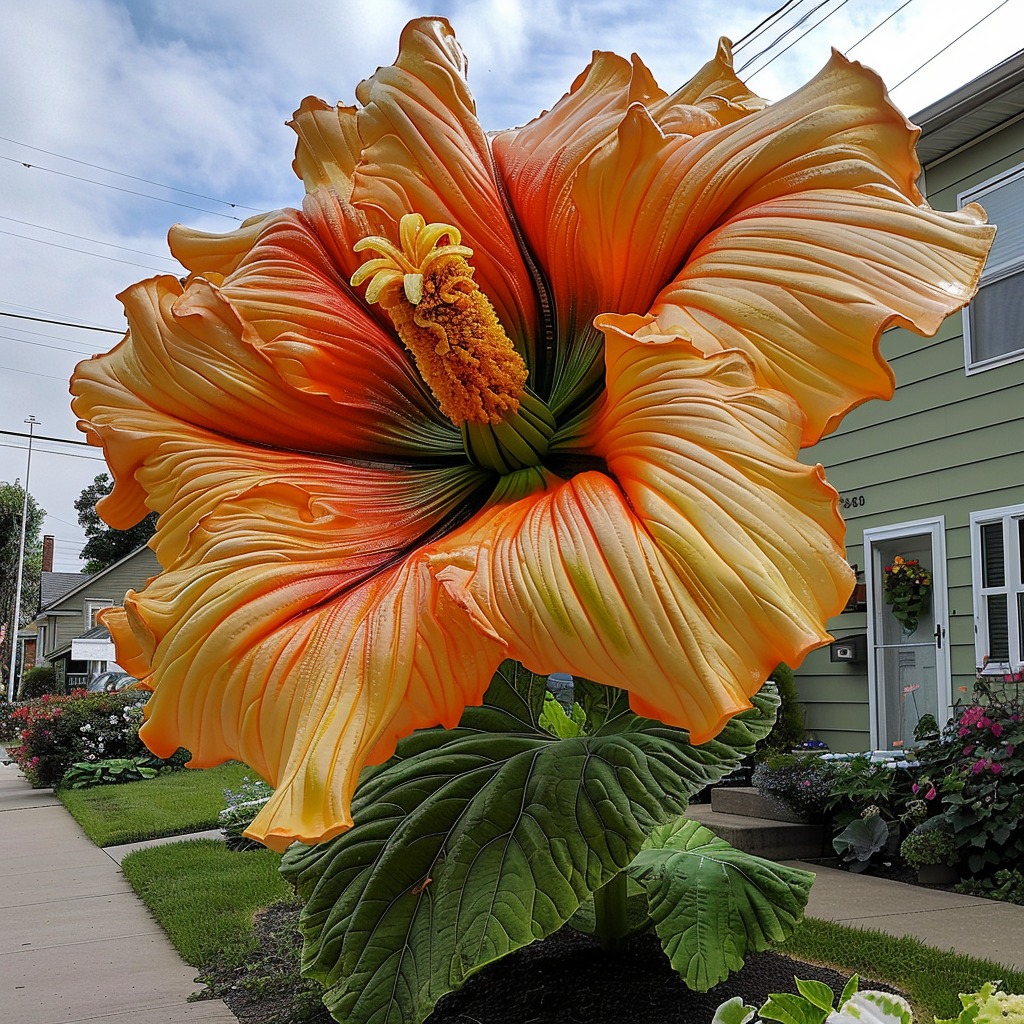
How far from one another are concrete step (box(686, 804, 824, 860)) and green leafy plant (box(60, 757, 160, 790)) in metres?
9.14

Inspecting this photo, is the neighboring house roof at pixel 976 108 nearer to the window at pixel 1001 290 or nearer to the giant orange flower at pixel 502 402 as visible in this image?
the window at pixel 1001 290

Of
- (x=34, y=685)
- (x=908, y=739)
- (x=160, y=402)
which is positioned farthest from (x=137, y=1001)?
(x=34, y=685)

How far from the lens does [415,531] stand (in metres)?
1.03

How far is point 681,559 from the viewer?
664 millimetres

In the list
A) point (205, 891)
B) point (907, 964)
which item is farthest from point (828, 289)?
point (205, 891)

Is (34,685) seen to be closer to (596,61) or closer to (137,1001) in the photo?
(137,1001)

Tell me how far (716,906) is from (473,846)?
2.52 ft

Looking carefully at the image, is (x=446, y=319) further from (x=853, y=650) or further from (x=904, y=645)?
(x=853, y=650)

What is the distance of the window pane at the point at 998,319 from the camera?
7.38 metres

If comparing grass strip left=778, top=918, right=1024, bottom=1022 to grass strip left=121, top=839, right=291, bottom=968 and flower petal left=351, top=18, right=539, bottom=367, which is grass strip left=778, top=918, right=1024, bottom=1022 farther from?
flower petal left=351, top=18, right=539, bottom=367

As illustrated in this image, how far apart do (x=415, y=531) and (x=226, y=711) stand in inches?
11.5

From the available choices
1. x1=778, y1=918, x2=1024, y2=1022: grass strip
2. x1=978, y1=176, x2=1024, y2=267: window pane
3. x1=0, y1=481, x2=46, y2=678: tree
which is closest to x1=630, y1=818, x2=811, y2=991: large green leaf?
x1=778, y1=918, x2=1024, y2=1022: grass strip

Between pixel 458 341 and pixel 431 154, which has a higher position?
pixel 431 154

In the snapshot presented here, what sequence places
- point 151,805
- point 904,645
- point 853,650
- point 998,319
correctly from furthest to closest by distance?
1. point 151,805
2. point 853,650
3. point 904,645
4. point 998,319
